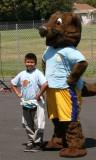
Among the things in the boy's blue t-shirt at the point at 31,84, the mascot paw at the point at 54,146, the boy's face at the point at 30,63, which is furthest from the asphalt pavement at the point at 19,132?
the boy's face at the point at 30,63

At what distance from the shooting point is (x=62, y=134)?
8.31m

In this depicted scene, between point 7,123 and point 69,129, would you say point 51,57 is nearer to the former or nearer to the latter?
point 69,129

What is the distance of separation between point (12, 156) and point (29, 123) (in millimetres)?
502

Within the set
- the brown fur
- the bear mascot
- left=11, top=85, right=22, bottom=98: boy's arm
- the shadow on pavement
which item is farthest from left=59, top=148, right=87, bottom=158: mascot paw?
the brown fur

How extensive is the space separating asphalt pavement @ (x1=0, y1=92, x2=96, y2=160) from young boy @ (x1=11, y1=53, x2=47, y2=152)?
0.29m

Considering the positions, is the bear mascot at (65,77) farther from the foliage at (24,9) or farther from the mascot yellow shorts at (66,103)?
the foliage at (24,9)

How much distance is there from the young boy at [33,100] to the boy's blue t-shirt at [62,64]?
139 mm

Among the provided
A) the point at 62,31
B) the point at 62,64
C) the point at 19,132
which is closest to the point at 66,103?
the point at 62,64

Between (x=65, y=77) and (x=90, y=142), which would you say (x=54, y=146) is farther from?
(x=65, y=77)

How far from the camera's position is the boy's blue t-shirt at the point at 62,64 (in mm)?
7945

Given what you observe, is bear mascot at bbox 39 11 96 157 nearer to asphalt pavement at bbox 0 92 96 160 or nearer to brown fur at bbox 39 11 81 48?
brown fur at bbox 39 11 81 48


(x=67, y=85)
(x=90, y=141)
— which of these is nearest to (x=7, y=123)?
(x=90, y=141)

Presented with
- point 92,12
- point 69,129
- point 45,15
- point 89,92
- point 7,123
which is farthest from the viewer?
point 92,12

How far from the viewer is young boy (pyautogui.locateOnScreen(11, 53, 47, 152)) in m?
8.00
